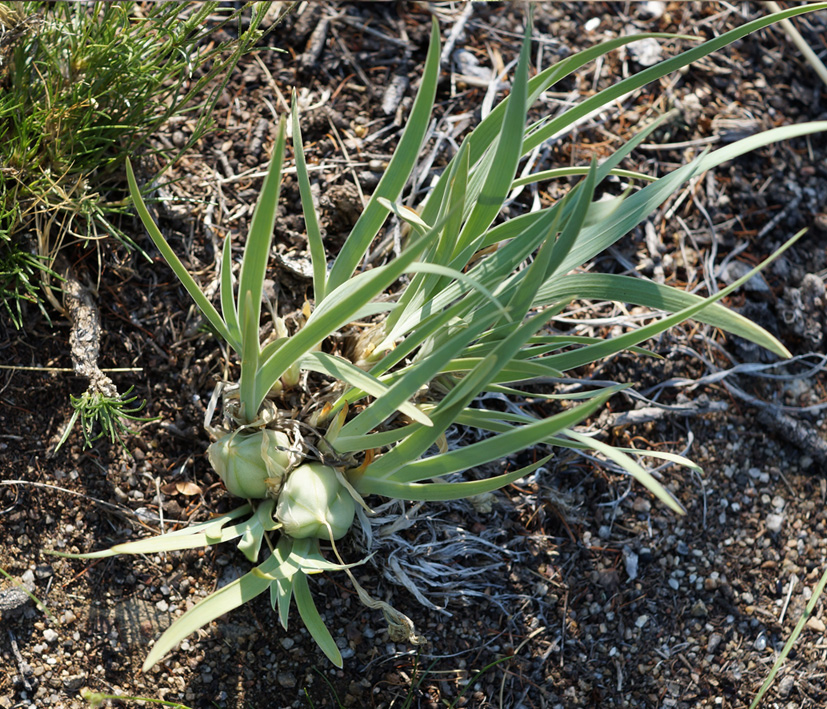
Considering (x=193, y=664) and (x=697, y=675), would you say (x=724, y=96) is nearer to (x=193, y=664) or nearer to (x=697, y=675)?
(x=697, y=675)

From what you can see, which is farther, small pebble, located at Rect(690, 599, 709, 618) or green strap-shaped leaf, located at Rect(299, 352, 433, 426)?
small pebble, located at Rect(690, 599, 709, 618)

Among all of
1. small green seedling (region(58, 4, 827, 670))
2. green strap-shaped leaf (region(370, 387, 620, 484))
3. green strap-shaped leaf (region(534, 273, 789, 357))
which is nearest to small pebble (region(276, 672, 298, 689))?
small green seedling (region(58, 4, 827, 670))

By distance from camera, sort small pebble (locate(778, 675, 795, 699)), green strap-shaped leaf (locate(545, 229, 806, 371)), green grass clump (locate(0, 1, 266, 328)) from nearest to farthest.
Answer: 1. green strap-shaped leaf (locate(545, 229, 806, 371))
2. green grass clump (locate(0, 1, 266, 328))
3. small pebble (locate(778, 675, 795, 699))

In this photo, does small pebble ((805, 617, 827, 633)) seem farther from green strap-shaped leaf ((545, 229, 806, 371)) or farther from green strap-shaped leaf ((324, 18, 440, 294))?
green strap-shaped leaf ((324, 18, 440, 294))

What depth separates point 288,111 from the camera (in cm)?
151

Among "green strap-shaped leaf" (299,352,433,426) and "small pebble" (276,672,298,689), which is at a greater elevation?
"green strap-shaped leaf" (299,352,433,426)

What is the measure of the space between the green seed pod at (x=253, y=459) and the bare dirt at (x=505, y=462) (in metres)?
0.21

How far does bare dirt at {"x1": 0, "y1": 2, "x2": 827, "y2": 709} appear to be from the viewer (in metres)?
1.24

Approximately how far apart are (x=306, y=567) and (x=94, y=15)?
1.02 metres

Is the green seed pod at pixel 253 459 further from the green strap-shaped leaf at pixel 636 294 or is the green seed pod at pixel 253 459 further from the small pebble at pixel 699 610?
the small pebble at pixel 699 610

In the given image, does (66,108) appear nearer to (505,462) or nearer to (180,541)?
(180,541)

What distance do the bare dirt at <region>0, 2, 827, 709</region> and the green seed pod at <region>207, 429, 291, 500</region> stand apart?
21 cm

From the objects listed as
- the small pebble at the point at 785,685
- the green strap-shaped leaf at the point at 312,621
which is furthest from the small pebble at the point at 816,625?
the green strap-shaped leaf at the point at 312,621

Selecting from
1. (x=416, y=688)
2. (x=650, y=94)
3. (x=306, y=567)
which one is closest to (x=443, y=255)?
(x=306, y=567)
